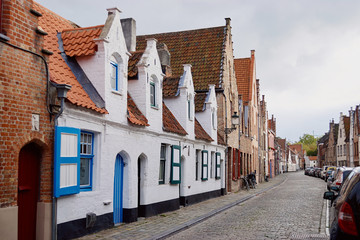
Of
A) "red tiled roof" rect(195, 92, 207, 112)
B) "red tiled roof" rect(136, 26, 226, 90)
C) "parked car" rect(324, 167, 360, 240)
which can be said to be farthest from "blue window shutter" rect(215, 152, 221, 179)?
"parked car" rect(324, 167, 360, 240)

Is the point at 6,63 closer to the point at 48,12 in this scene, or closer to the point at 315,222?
the point at 48,12

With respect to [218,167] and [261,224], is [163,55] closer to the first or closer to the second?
[218,167]

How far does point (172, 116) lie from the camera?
60.1ft

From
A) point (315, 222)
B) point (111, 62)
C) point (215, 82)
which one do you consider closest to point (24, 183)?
point (111, 62)

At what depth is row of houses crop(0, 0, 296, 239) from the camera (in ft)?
26.3

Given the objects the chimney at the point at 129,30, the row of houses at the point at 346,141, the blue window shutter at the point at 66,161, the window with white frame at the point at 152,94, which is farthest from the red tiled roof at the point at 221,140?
the row of houses at the point at 346,141

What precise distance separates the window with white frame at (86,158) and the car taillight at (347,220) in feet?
21.6

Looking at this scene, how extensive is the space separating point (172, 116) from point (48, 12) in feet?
24.1

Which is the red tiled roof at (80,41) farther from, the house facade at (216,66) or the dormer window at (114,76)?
the house facade at (216,66)

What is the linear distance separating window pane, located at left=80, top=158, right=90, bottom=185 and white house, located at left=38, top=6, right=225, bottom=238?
0.02 m

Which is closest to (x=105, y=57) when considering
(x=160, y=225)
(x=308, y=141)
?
(x=160, y=225)

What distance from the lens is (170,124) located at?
16.8m

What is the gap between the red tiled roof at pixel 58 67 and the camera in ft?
32.3

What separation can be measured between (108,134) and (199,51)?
52.2ft
